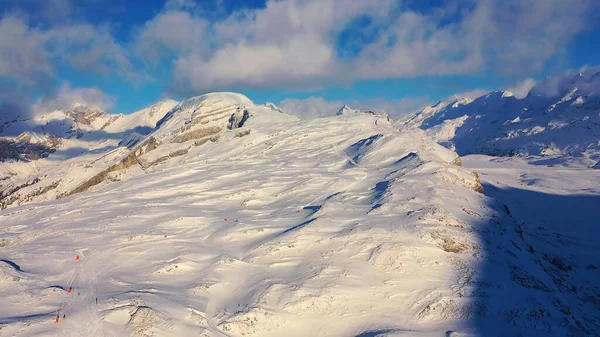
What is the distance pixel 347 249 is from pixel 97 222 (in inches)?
919

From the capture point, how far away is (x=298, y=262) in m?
24.3

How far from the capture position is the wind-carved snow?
18.2 metres

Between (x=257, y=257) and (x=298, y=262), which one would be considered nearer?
(x=298, y=262)

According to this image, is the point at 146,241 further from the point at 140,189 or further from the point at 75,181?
the point at 75,181

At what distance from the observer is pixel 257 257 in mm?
25203

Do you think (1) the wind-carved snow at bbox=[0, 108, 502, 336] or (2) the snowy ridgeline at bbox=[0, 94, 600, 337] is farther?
(2) the snowy ridgeline at bbox=[0, 94, 600, 337]

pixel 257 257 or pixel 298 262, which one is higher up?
pixel 257 257

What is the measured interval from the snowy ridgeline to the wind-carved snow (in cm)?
10

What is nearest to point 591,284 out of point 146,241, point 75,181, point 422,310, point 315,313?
point 422,310

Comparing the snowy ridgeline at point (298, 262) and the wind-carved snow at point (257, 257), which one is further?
the snowy ridgeline at point (298, 262)

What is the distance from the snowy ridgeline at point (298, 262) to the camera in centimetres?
1834

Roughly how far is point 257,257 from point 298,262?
286cm

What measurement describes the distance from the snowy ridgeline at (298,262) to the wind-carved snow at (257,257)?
101mm

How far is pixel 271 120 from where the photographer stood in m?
110
